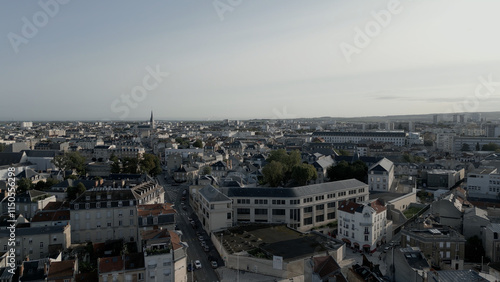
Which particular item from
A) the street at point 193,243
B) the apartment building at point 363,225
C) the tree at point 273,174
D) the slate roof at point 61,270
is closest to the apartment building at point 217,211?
the street at point 193,243

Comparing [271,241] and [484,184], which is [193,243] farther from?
[484,184]

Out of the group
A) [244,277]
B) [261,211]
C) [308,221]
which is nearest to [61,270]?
[244,277]

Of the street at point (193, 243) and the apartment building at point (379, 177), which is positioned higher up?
the apartment building at point (379, 177)

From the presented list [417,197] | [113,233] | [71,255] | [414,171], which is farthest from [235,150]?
[71,255]

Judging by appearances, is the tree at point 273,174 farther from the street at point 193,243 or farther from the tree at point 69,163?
the tree at point 69,163

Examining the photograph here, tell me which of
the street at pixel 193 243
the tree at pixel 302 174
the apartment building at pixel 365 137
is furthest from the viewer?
the apartment building at pixel 365 137

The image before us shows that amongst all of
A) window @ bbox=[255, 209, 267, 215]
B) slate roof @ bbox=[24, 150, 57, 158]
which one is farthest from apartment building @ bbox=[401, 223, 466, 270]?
slate roof @ bbox=[24, 150, 57, 158]

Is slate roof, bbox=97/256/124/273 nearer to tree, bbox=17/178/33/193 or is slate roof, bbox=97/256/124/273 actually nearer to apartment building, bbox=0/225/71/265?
apartment building, bbox=0/225/71/265
